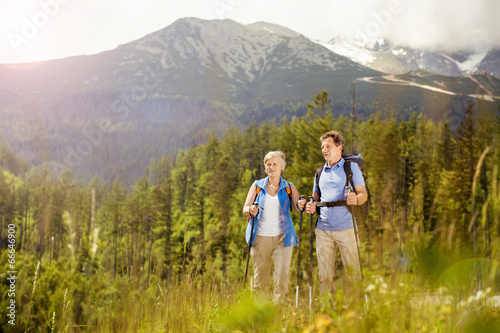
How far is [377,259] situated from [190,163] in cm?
7148

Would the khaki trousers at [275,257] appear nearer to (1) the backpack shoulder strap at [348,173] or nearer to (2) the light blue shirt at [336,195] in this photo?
(2) the light blue shirt at [336,195]

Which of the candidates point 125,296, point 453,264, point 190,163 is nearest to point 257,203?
point 125,296

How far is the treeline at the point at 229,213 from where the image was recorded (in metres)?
2.46

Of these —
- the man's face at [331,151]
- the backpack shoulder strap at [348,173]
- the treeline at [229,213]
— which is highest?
the man's face at [331,151]

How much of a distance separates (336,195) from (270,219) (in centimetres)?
88

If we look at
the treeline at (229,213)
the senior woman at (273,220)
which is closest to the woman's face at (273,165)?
the senior woman at (273,220)

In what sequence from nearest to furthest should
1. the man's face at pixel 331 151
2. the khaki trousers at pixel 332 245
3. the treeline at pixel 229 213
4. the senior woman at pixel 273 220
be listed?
the treeline at pixel 229 213, the khaki trousers at pixel 332 245, the man's face at pixel 331 151, the senior woman at pixel 273 220

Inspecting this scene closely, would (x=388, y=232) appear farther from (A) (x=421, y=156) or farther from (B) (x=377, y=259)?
(A) (x=421, y=156)

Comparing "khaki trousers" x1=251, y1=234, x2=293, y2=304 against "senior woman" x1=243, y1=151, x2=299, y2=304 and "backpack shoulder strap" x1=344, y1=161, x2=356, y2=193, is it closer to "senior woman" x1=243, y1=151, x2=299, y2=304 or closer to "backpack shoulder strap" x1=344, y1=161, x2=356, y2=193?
"senior woman" x1=243, y1=151, x2=299, y2=304

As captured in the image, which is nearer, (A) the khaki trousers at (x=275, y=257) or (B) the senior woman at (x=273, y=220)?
(A) the khaki trousers at (x=275, y=257)

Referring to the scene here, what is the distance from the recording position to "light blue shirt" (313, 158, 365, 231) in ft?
14.5

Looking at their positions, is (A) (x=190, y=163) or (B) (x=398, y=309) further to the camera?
(A) (x=190, y=163)

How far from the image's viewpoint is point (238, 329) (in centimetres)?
202

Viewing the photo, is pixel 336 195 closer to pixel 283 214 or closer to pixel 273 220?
pixel 283 214
